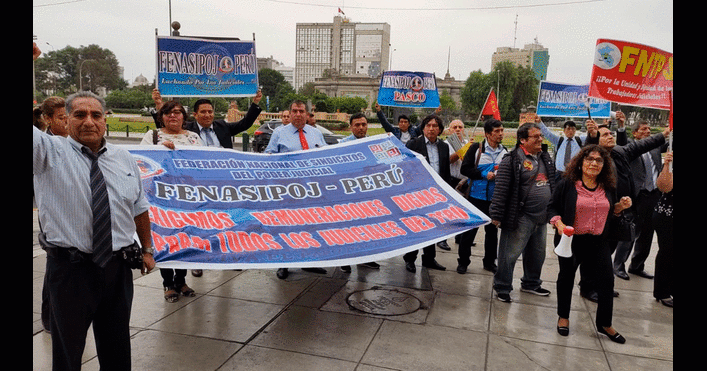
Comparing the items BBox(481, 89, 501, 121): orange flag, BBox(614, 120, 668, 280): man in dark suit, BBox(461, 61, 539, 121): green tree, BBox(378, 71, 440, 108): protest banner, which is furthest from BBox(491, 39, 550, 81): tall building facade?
BBox(614, 120, 668, 280): man in dark suit

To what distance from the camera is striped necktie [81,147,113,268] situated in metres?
2.58

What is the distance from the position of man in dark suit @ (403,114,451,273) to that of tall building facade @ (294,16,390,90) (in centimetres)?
13417

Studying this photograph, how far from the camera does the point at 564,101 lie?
992cm

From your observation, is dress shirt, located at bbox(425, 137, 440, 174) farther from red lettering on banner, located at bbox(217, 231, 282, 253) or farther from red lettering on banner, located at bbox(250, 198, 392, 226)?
red lettering on banner, located at bbox(217, 231, 282, 253)

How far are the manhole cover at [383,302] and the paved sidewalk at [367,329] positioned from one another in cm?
4

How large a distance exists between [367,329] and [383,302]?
73cm

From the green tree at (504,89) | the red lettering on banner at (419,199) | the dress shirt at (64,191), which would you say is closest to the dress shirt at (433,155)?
the red lettering on banner at (419,199)

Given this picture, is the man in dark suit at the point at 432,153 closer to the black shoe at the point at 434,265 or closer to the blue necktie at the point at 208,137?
the black shoe at the point at 434,265

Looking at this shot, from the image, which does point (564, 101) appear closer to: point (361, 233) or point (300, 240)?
point (361, 233)

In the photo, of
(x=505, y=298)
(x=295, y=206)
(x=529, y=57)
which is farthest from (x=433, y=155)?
(x=529, y=57)

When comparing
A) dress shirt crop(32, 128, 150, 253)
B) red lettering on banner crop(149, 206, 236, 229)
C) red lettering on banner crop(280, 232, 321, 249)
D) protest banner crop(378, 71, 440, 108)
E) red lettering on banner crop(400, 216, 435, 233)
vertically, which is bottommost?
red lettering on banner crop(280, 232, 321, 249)

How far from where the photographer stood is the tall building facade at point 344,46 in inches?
5655

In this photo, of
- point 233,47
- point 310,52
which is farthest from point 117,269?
point 310,52
